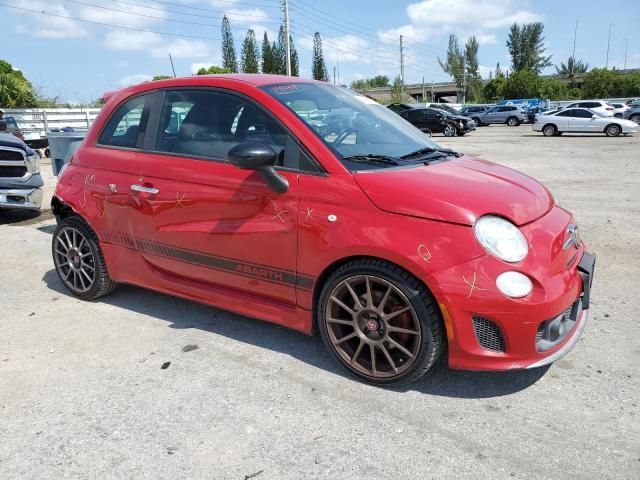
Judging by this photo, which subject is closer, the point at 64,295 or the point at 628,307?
the point at 628,307

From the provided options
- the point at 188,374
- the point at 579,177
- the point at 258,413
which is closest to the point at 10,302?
the point at 188,374

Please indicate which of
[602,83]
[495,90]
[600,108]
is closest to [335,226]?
[600,108]

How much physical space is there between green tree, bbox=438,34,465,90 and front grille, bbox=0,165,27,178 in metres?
106

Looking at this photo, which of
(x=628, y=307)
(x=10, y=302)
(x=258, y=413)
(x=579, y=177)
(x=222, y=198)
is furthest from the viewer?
(x=579, y=177)

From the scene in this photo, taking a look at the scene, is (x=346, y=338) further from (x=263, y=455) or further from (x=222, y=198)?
(x=222, y=198)

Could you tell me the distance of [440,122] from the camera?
94.1 ft

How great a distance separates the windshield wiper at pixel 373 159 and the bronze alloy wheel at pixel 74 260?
2404 millimetres

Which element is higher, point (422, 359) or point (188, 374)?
point (422, 359)

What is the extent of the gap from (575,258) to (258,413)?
199cm

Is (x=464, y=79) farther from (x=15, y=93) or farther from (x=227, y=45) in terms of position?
(x=15, y=93)

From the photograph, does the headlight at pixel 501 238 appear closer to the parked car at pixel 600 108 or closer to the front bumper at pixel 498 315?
the front bumper at pixel 498 315

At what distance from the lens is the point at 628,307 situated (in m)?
4.23

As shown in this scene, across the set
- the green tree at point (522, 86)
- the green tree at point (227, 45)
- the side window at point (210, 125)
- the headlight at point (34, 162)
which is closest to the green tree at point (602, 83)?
the green tree at point (522, 86)

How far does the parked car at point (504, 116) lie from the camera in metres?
37.7
